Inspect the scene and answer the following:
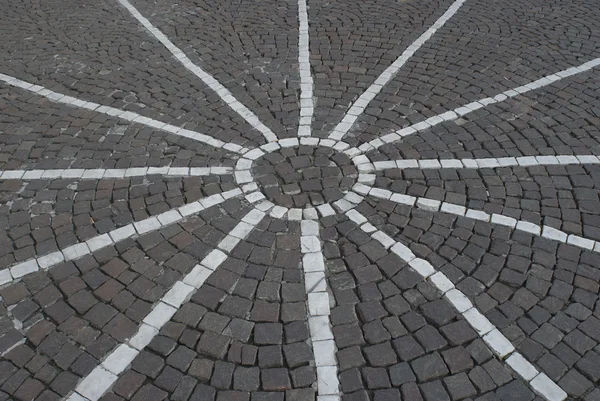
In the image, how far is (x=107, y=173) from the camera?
6.52 metres

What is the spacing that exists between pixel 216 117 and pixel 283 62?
79.4 inches

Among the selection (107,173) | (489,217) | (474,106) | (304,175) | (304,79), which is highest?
(474,106)

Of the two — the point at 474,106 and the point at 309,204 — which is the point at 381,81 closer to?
the point at 474,106

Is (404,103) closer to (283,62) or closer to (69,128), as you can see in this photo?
(283,62)

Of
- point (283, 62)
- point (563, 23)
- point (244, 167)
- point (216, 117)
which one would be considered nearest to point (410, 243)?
point (244, 167)

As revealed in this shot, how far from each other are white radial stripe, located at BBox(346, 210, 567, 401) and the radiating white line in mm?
1867

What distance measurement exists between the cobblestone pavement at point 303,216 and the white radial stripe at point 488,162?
0.04 meters

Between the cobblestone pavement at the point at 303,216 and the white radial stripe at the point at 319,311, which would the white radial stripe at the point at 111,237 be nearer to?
the cobblestone pavement at the point at 303,216

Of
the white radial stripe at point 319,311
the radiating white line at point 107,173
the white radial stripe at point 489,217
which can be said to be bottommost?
the radiating white line at point 107,173

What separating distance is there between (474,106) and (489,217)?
7.93ft

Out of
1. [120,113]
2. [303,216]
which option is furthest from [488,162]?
[120,113]

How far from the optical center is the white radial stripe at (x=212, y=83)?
7.32 meters

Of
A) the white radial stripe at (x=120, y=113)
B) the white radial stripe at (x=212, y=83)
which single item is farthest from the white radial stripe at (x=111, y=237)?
the white radial stripe at (x=212, y=83)

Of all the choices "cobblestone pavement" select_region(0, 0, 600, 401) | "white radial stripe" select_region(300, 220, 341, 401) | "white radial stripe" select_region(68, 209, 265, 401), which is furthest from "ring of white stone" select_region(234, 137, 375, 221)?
"white radial stripe" select_region(68, 209, 265, 401)
